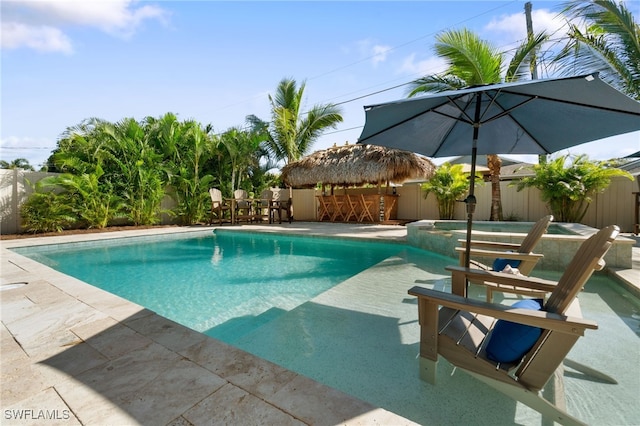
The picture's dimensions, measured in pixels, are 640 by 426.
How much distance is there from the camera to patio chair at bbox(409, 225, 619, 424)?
1.26m

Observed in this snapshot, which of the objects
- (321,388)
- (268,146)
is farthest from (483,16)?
(321,388)

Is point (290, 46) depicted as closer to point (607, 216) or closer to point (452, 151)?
point (452, 151)

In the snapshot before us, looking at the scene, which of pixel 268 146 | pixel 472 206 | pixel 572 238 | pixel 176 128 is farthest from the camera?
pixel 268 146

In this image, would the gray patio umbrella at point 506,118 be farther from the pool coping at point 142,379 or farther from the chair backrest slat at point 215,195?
the chair backrest slat at point 215,195

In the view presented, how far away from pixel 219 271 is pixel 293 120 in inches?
438

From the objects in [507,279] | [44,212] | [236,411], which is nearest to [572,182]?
[507,279]

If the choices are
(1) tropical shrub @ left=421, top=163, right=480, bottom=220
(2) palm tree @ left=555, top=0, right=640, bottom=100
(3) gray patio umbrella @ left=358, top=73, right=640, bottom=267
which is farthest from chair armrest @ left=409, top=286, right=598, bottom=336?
(1) tropical shrub @ left=421, top=163, right=480, bottom=220

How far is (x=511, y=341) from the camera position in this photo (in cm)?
139

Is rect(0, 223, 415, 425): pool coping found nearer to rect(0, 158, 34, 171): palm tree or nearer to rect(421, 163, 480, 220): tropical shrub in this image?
rect(421, 163, 480, 220): tropical shrub

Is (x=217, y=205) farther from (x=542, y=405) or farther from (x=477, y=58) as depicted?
(x=542, y=405)

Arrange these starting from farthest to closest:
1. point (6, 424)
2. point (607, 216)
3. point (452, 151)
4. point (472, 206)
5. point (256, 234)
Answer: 1. point (256, 234)
2. point (607, 216)
3. point (452, 151)
4. point (472, 206)
5. point (6, 424)

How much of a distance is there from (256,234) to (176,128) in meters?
6.03

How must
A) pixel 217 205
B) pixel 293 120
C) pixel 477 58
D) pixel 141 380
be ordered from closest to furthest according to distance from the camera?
pixel 141 380
pixel 477 58
pixel 217 205
pixel 293 120

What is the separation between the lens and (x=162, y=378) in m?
1.58
